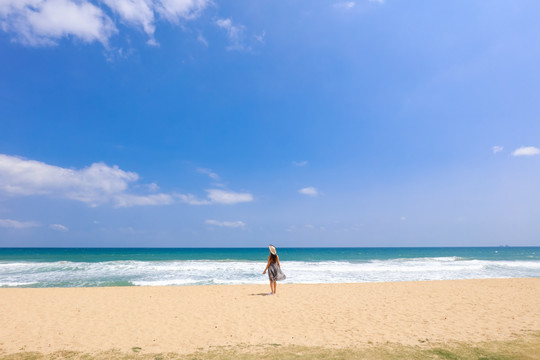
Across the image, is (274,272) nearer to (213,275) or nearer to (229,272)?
(213,275)

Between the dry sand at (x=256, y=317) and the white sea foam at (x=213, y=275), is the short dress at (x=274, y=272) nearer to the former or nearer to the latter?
the dry sand at (x=256, y=317)

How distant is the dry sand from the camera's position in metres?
7.14

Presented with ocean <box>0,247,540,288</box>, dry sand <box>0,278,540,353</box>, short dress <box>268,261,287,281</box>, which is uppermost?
short dress <box>268,261,287,281</box>

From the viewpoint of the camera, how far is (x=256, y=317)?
30.6ft

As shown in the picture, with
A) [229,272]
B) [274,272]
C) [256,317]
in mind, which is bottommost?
[229,272]

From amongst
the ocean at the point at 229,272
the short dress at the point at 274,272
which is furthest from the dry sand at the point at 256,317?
the ocean at the point at 229,272

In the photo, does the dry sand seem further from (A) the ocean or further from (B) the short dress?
(A) the ocean

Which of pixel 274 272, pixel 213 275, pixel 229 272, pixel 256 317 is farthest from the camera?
pixel 229 272

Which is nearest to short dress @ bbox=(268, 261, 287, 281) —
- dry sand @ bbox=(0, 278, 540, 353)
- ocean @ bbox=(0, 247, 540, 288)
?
dry sand @ bbox=(0, 278, 540, 353)

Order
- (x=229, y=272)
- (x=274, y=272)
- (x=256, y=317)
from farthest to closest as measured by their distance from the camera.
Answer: (x=229, y=272) → (x=274, y=272) → (x=256, y=317)

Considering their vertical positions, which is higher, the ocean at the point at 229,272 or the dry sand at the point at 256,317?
the dry sand at the point at 256,317

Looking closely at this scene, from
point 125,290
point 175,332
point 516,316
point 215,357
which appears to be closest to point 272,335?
point 215,357

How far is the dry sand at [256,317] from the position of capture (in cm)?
714

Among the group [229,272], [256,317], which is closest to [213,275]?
[229,272]
